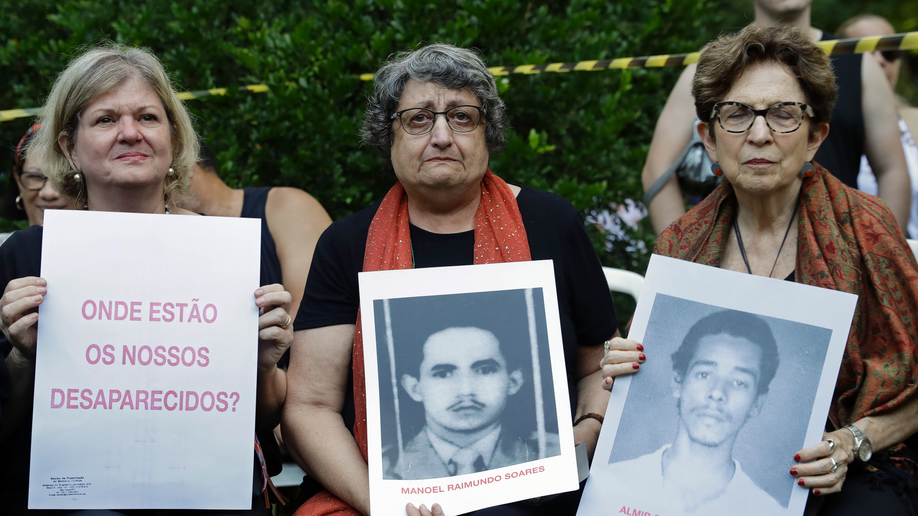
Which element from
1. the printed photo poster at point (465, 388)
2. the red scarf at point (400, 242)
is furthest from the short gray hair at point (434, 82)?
the printed photo poster at point (465, 388)

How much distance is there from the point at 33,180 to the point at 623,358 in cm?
308

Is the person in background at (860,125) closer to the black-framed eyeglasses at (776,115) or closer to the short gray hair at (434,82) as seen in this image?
the black-framed eyeglasses at (776,115)

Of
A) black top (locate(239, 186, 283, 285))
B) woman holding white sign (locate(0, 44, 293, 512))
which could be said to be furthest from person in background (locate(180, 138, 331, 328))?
woman holding white sign (locate(0, 44, 293, 512))

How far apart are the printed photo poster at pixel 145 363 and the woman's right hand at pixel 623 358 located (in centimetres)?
100

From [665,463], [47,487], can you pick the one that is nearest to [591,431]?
[665,463]

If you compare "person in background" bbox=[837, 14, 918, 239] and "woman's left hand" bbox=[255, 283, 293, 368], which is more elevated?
"person in background" bbox=[837, 14, 918, 239]

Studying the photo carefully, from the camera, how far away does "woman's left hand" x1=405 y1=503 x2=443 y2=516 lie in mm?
1854

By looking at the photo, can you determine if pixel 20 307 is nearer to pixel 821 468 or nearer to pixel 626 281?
pixel 821 468

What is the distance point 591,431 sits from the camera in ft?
7.32

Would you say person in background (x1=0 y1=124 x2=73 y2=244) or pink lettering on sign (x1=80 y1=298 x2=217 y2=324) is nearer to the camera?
pink lettering on sign (x1=80 y1=298 x2=217 y2=324)

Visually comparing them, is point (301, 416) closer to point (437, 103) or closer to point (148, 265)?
point (148, 265)

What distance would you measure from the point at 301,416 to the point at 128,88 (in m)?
1.20

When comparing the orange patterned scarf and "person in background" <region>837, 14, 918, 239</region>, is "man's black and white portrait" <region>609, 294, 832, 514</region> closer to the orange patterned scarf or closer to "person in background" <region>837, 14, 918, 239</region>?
the orange patterned scarf

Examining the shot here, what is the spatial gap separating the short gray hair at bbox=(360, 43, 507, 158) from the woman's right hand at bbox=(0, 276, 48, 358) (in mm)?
1137
